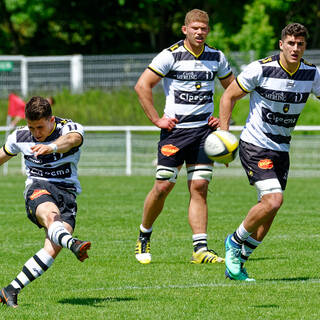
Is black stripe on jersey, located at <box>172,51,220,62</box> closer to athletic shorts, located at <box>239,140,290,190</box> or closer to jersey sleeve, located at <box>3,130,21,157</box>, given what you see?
athletic shorts, located at <box>239,140,290,190</box>

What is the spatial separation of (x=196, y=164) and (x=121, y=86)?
1952cm

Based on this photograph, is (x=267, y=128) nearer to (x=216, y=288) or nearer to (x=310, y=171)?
(x=216, y=288)

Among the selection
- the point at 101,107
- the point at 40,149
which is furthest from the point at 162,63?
the point at 101,107

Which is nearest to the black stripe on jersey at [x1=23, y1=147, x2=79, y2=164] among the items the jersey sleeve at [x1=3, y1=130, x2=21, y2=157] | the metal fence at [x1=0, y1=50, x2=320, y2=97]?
the jersey sleeve at [x1=3, y1=130, x2=21, y2=157]

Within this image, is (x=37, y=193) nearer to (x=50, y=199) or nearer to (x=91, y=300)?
(x=50, y=199)

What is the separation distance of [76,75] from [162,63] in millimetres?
20946

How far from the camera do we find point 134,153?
20.8 meters

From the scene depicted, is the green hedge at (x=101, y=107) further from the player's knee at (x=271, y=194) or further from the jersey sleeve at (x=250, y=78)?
the player's knee at (x=271, y=194)

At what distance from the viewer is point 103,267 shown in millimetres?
8711

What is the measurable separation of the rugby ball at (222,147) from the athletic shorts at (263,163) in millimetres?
180

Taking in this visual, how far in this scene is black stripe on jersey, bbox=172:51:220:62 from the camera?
356 inches

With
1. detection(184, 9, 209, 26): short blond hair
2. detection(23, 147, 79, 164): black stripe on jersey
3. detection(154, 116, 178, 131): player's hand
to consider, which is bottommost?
detection(154, 116, 178, 131): player's hand

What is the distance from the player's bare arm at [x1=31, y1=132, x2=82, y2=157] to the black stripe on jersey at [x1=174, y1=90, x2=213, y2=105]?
222 cm

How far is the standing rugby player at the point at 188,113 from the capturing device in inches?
355
